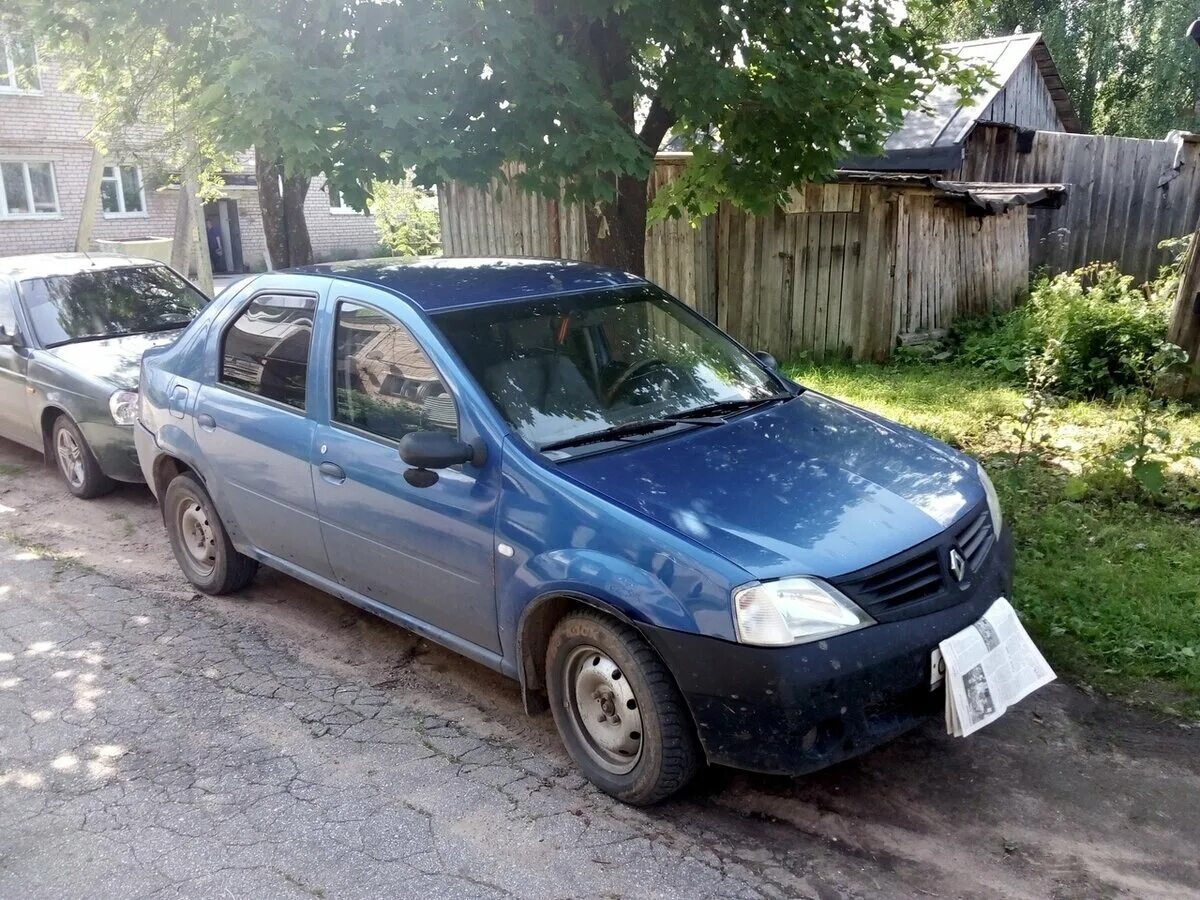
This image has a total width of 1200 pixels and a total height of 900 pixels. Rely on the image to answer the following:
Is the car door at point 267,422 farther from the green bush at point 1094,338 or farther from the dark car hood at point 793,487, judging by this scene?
the green bush at point 1094,338

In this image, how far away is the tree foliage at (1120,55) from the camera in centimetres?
2667

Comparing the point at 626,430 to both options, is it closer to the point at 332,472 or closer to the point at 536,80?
the point at 332,472

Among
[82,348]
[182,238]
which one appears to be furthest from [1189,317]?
[182,238]

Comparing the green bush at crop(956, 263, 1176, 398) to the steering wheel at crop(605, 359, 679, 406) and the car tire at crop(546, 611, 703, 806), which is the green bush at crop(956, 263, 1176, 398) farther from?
the car tire at crop(546, 611, 703, 806)

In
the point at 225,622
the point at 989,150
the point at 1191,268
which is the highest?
the point at 989,150

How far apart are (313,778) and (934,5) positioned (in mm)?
6675

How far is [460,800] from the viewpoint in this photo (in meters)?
3.77

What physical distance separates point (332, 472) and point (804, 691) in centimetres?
227

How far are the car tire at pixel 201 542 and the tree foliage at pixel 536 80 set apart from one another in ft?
5.96

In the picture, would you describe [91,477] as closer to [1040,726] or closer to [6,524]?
[6,524]

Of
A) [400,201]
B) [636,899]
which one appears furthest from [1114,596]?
[400,201]

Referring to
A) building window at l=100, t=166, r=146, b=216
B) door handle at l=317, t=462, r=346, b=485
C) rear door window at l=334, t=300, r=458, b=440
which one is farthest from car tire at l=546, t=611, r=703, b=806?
building window at l=100, t=166, r=146, b=216

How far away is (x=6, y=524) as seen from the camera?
7.07 metres

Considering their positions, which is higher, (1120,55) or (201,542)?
(1120,55)
